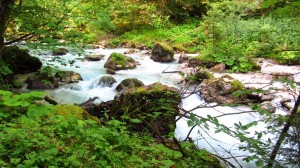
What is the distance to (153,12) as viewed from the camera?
764 inches

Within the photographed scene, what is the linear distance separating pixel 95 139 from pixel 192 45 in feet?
44.4

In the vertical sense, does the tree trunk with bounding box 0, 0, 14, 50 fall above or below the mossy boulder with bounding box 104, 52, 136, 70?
above

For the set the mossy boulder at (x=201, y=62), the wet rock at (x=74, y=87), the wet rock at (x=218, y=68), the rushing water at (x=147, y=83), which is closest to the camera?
the rushing water at (x=147, y=83)

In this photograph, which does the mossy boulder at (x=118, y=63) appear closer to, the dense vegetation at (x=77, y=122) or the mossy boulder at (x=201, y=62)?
the mossy boulder at (x=201, y=62)

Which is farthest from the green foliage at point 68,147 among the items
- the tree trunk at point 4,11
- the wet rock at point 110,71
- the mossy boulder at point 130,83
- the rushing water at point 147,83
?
the wet rock at point 110,71

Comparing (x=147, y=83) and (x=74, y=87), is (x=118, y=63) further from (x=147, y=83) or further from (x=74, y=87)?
(x=74, y=87)

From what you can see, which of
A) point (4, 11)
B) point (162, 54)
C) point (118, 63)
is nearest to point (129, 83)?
point (118, 63)

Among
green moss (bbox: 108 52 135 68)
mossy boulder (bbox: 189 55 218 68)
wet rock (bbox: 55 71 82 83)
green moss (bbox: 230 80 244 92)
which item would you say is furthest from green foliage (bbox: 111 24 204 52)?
wet rock (bbox: 55 71 82 83)

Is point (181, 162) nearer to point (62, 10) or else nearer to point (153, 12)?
point (62, 10)

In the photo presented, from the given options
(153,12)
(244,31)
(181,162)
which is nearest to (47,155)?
(181,162)

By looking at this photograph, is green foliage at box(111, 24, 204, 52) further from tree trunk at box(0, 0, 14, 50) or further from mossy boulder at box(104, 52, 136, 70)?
tree trunk at box(0, 0, 14, 50)

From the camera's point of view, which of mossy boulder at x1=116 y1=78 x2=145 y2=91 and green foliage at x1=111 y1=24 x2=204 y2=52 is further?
green foliage at x1=111 y1=24 x2=204 y2=52

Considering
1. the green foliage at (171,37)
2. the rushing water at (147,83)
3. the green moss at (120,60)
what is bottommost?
the rushing water at (147,83)

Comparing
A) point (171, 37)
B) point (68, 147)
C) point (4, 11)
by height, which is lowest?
point (171, 37)
